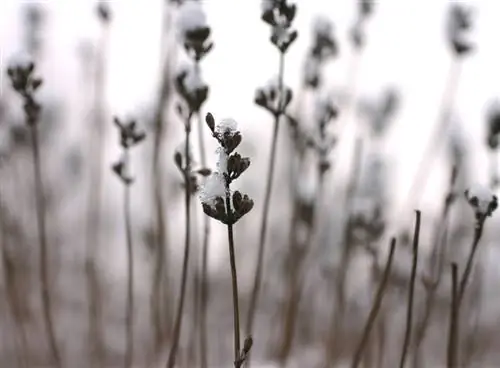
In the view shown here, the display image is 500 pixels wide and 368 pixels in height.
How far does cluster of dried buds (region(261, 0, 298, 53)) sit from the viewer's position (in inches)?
36.1

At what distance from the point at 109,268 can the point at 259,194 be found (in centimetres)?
67

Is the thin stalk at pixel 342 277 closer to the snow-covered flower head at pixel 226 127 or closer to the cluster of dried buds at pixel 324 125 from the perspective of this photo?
the cluster of dried buds at pixel 324 125

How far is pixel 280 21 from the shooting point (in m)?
0.95

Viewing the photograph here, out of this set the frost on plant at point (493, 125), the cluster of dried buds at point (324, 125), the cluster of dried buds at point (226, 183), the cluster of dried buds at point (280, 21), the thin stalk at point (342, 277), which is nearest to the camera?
the cluster of dried buds at point (226, 183)

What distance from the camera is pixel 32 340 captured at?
187cm

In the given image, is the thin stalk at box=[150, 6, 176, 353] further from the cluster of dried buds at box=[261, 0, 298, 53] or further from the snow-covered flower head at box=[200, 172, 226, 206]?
the snow-covered flower head at box=[200, 172, 226, 206]

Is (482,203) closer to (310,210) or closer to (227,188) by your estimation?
(227,188)

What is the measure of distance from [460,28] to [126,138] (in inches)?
28.6

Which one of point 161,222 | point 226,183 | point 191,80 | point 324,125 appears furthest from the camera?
point 161,222

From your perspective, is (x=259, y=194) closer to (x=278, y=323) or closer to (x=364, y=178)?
(x=278, y=323)

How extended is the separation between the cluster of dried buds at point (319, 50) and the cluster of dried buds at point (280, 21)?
11.0 inches

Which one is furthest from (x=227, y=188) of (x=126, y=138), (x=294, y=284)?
(x=294, y=284)

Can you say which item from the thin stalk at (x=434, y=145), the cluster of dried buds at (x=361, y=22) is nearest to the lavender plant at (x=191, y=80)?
the cluster of dried buds at (x=361, y=22)

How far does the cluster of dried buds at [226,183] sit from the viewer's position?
2.09 ft
